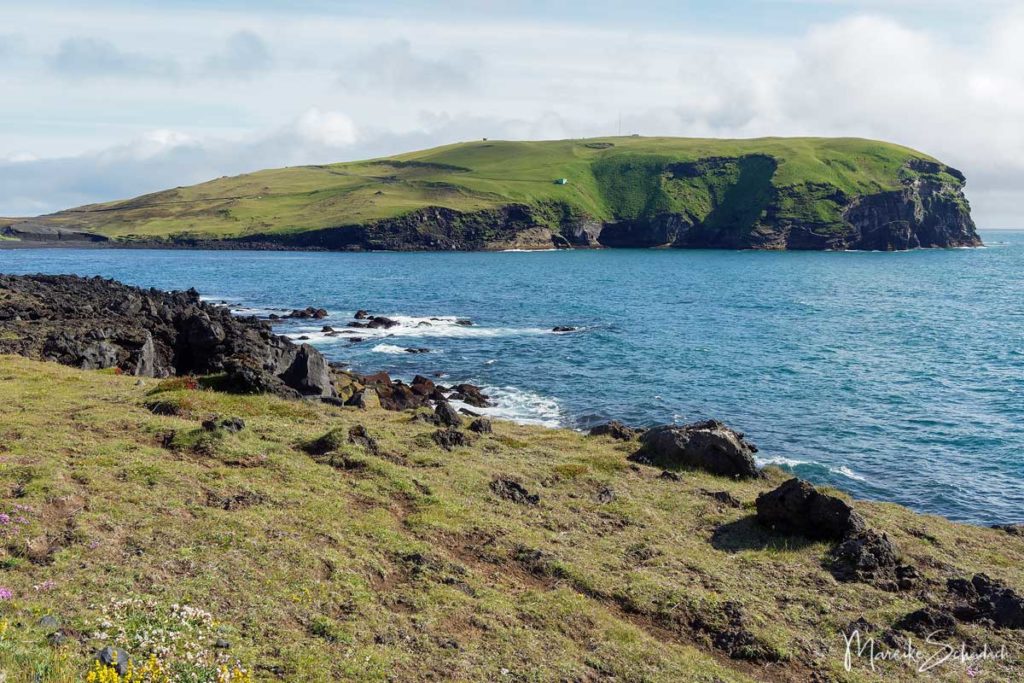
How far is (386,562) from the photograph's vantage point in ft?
57.4

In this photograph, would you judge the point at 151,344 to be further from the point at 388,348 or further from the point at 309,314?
the point at 309,314

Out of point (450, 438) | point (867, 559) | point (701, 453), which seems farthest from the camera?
point (701, 453)

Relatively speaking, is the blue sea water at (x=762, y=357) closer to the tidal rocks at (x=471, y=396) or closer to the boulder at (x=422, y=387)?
the tidal rocks at (x=471, y=396)

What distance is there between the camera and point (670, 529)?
2305cm

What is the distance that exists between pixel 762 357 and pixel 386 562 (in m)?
61.0

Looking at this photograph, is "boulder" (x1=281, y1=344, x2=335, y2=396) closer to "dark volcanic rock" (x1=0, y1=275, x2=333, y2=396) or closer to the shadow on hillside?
"dark volcanic rock" (x1=0, y1=275, x2=333, y2=396)

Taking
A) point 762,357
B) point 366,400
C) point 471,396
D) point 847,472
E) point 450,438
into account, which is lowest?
point 847,472

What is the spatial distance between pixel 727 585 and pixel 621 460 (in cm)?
1153

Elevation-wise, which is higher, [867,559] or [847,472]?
[867,559]

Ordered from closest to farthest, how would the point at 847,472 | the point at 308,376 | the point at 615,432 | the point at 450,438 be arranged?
the point at 450,438 < the point at 615,432 < the point at 847,472 < the point at 308,376
